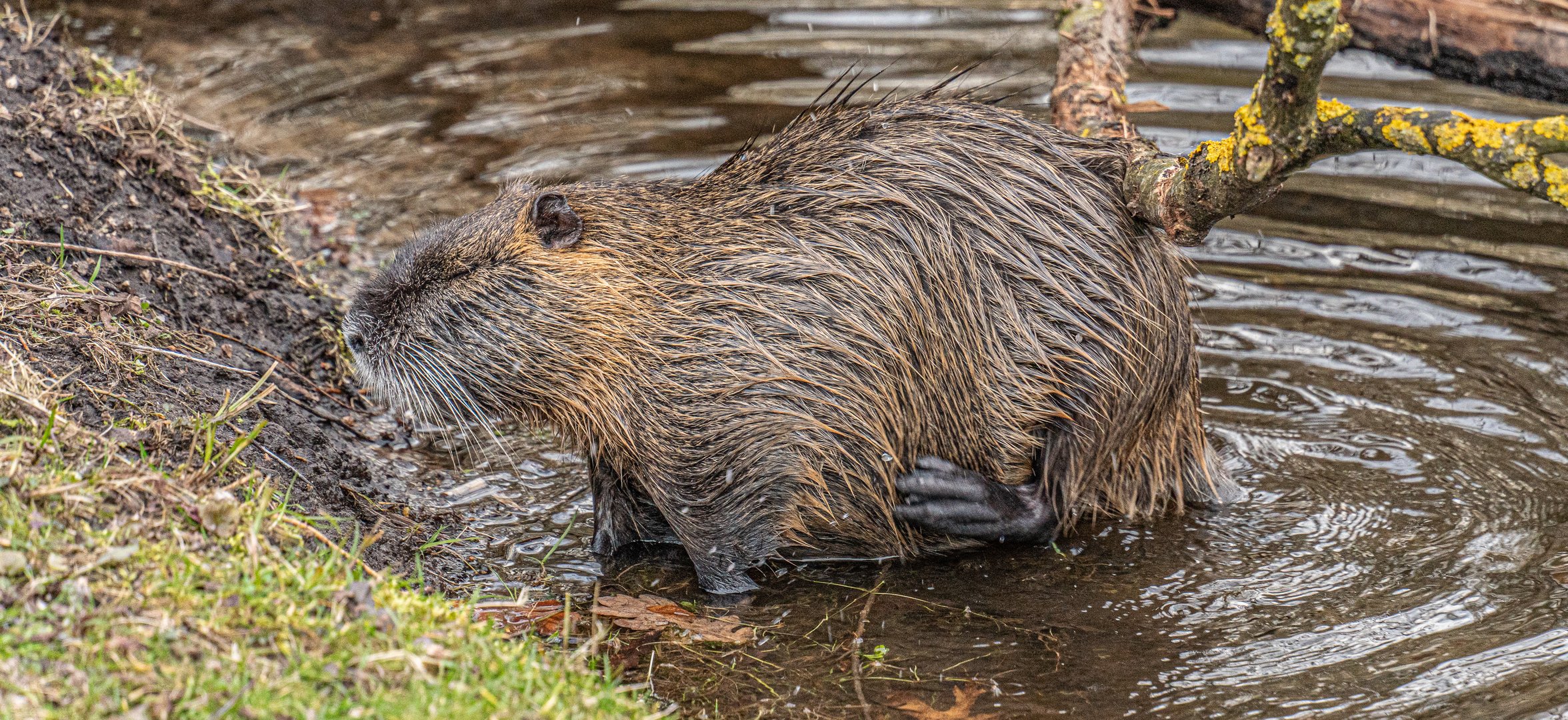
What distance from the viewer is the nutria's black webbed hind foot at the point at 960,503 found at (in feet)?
11.8

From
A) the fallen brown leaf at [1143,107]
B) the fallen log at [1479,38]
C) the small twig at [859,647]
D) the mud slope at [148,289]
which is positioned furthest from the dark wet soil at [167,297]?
the fallen log at [1479,38]

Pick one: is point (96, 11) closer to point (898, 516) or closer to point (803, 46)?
point (803, 46)

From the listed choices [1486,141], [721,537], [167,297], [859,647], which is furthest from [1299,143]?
[167,297]

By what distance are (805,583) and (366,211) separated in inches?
135

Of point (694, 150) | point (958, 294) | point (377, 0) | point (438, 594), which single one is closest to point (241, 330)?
point (438, 594)

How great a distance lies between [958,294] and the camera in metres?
3.48

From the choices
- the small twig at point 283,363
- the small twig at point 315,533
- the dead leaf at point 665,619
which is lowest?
the dead leaf at point 665,619

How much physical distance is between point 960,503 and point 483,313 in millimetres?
1317

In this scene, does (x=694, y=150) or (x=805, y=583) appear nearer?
(x=805, y=583)

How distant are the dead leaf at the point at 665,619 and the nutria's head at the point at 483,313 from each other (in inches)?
21.4

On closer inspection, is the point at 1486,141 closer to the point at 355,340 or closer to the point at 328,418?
the point at 355,340

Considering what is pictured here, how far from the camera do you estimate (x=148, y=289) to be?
3.97m

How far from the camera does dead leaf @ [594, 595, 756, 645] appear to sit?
3400 millimetres

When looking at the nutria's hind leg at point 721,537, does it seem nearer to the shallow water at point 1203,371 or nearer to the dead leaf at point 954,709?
the shallow water at point 1203,371
